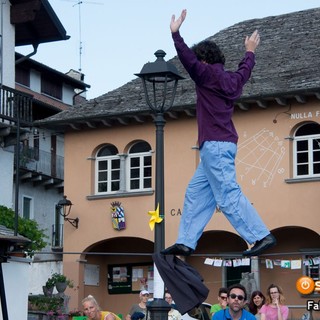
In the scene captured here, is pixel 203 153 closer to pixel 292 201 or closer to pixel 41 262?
pixel 292 201

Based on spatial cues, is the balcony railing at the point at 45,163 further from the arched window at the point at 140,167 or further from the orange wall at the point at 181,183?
the arched window at the point at 140,167

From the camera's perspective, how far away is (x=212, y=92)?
8672 millimetres

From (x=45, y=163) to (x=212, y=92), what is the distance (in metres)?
37.9

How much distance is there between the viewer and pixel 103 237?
3600 cm

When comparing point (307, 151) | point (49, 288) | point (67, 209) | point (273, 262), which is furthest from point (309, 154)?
point (67, 209)

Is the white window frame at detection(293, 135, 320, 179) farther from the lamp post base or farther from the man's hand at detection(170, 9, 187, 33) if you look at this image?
the man's hand at detection(170, 9, 187, 33)

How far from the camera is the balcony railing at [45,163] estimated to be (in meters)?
44.3

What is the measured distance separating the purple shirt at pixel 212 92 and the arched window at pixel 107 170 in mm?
27736

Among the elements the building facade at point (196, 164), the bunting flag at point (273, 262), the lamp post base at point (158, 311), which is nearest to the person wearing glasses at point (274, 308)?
the lamp post base at point (158, 311)

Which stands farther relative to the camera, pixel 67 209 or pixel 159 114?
pixel 67 209

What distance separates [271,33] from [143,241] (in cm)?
771

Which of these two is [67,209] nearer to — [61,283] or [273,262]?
[61,283]

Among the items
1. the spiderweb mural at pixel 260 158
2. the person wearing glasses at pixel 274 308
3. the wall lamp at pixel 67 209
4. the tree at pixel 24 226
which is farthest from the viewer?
the wall lamp at pixel 67 209

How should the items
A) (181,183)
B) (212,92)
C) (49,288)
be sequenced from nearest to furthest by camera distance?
1. (212,92)
2. (49,288)
3. (181,183)
